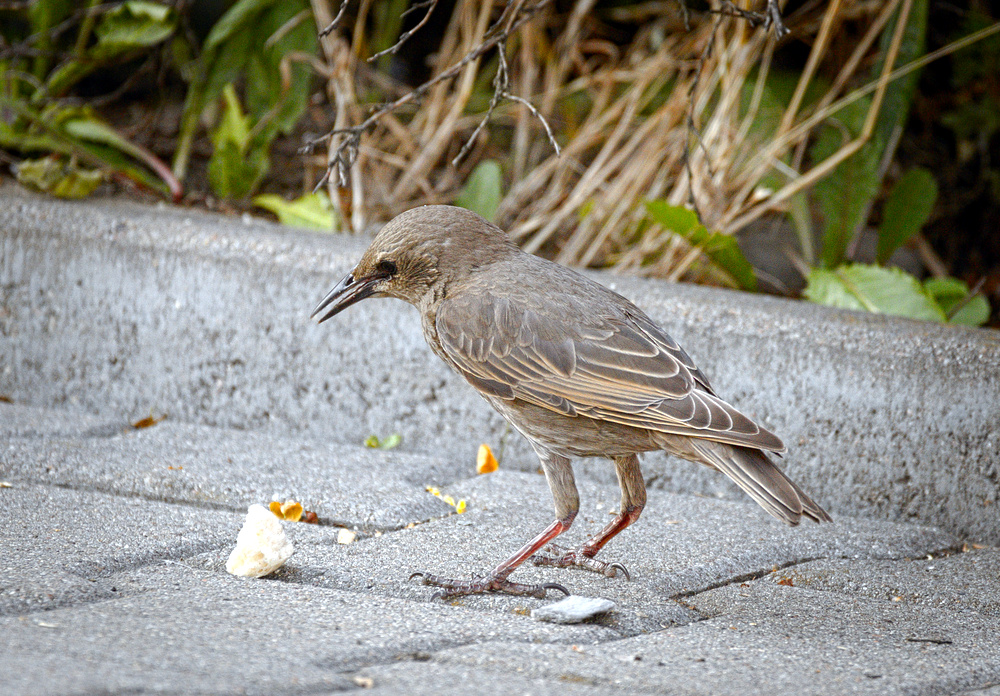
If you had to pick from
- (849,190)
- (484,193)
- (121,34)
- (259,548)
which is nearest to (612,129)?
(484,193)

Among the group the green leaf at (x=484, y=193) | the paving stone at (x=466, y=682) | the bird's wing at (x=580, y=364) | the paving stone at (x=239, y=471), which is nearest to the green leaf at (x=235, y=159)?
the green leaf at (x=484, y=193)

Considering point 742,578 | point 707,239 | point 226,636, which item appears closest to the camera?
point 226,636

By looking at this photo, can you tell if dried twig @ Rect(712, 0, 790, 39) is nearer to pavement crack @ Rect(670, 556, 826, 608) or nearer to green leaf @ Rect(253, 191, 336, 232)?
pavement crack @ Rect(670, 556, 826, 608)

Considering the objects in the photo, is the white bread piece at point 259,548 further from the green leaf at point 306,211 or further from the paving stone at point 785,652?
the green leaf at point 306,211

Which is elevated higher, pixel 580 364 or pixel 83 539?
pixel 580 364

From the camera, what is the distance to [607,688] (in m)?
2.12

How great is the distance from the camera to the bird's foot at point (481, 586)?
2.74m

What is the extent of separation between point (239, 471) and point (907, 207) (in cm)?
315

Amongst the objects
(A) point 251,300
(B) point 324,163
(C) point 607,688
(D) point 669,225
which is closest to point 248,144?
(B) point 324,163

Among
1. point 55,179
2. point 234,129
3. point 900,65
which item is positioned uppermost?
point 900,65

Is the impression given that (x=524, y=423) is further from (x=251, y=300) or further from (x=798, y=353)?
(x=251, y=300)

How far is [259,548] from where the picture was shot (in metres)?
2.72

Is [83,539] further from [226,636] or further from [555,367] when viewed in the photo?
[555,367]

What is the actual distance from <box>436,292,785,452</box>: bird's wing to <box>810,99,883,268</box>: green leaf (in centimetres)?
182
